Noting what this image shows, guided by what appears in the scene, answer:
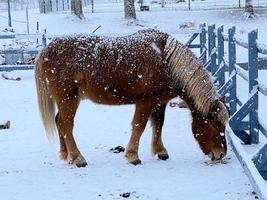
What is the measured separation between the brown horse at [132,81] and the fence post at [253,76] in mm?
426

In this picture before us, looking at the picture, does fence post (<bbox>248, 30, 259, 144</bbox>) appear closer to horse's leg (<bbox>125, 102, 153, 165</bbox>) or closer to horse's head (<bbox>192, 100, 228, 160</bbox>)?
horse's head (<bbox>192, 100, 228, 160</bbox>)

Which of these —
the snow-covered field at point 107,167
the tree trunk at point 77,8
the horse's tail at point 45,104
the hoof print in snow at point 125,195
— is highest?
the tree trunk at point 77,8

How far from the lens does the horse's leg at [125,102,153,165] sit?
6012 millimetres

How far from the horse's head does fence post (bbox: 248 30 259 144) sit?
42 cm

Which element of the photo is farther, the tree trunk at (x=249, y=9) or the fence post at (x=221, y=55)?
the tree trunk at (x=249, y=9)

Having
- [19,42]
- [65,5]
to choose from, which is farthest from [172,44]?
[65,5]

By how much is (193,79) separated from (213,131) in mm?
607

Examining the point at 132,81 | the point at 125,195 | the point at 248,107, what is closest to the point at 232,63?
the point at 248,107

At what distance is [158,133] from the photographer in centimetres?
634

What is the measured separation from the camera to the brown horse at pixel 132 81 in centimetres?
581

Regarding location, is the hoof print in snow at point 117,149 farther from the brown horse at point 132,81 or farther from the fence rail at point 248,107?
the fence rail at point 248,107

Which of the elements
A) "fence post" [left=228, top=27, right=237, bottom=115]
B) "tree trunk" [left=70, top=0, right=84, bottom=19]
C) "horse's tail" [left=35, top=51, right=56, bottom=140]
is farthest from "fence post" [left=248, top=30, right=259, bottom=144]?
"tree trunk" [left=70, top=0, right=84, bottom=19]

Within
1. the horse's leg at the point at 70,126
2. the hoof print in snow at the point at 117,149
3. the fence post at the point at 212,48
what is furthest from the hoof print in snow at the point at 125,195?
the fence post at the point at 212,48

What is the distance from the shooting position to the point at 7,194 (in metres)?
5.20
